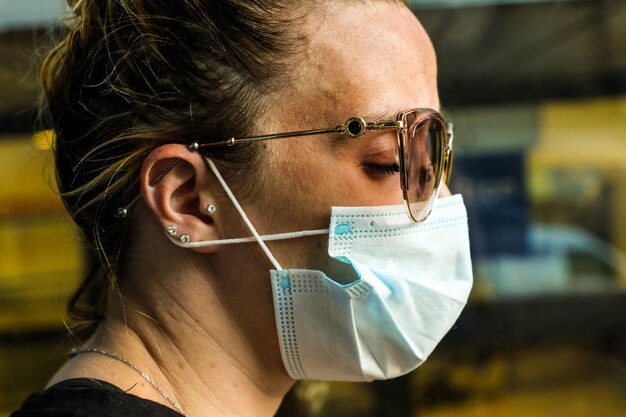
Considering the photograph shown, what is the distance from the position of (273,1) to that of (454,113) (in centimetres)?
233

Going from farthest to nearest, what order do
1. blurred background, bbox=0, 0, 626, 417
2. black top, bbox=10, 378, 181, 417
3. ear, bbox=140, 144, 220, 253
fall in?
blurred background, bbox=0, 0, 626, 417 < ear, bbox=140, 144, 220, 253 < black top, bbox=10, 378, 181, 417

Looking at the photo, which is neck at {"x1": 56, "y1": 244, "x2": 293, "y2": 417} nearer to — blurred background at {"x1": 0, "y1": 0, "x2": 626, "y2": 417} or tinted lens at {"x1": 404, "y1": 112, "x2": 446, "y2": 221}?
tinted lens at {"x1": 404, "y1": 112, "x2": 446, "y2": 221}

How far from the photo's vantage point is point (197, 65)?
1590 mm

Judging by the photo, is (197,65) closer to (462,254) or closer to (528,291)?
(462,254)

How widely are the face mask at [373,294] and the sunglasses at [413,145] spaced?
0.15 feet

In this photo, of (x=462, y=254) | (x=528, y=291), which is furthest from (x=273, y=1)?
(x=528, y=291)

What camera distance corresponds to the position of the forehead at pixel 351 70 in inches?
62.9

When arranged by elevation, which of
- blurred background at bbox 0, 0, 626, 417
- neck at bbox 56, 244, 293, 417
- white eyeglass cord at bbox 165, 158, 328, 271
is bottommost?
blurred background at bbox 0, 0, 626, 417

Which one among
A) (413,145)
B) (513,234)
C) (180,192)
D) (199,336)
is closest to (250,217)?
(180,192)

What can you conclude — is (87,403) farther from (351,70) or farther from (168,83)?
(351,70)

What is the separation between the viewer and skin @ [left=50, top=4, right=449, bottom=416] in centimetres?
159

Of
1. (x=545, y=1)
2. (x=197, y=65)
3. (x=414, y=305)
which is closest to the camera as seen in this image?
(x=197, y=65)

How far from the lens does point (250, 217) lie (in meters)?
1.59

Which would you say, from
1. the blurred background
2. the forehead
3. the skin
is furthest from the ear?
the blurred background
